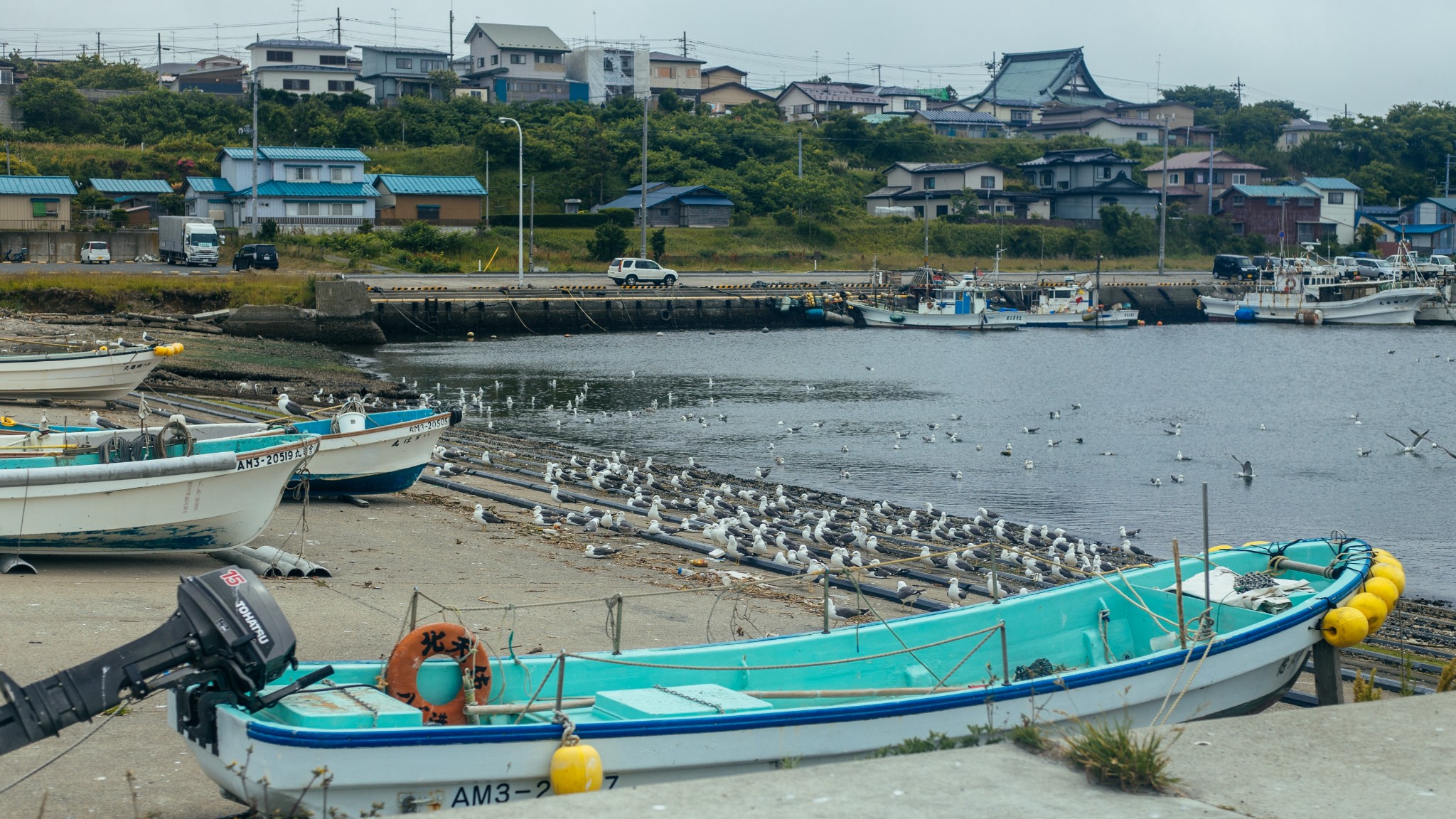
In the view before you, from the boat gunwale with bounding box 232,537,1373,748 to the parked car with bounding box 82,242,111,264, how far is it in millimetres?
50985

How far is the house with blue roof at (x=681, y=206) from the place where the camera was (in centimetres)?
6431

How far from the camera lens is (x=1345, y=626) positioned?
289 inches

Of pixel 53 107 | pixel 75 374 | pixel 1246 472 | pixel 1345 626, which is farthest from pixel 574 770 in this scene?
pixel 53 107

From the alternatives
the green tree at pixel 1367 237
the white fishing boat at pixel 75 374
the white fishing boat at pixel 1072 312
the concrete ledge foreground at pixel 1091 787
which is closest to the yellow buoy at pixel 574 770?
the concrete ledge foreground at pixel 1091 787

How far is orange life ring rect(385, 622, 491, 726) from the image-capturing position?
6020 mm

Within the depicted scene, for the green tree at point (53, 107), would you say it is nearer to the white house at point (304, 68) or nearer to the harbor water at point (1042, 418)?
the white house at point (304, 68)

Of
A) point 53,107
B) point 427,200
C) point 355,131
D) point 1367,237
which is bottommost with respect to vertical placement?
point 1367,237

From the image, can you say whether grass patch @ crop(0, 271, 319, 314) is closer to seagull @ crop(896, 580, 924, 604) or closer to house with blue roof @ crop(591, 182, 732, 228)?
house with blue roof @ crop(591, 182, 732, 228)

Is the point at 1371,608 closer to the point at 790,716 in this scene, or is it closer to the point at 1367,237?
the point at 790,716

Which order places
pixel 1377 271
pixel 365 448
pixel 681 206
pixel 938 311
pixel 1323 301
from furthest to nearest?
pixel 1377 271, pixel 681 206, pixel 1323 301, pixel 938 311, pixel 365 448

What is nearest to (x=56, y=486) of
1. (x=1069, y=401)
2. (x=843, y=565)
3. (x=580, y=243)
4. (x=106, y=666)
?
(x=106, y=666)

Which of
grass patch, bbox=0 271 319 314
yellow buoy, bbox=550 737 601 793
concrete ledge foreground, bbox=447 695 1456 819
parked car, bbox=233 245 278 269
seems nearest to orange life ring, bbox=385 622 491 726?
yellow buoy, bbox=550 737 601 793

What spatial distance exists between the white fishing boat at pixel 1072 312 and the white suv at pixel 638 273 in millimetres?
17249

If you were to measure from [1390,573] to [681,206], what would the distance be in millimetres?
58260
